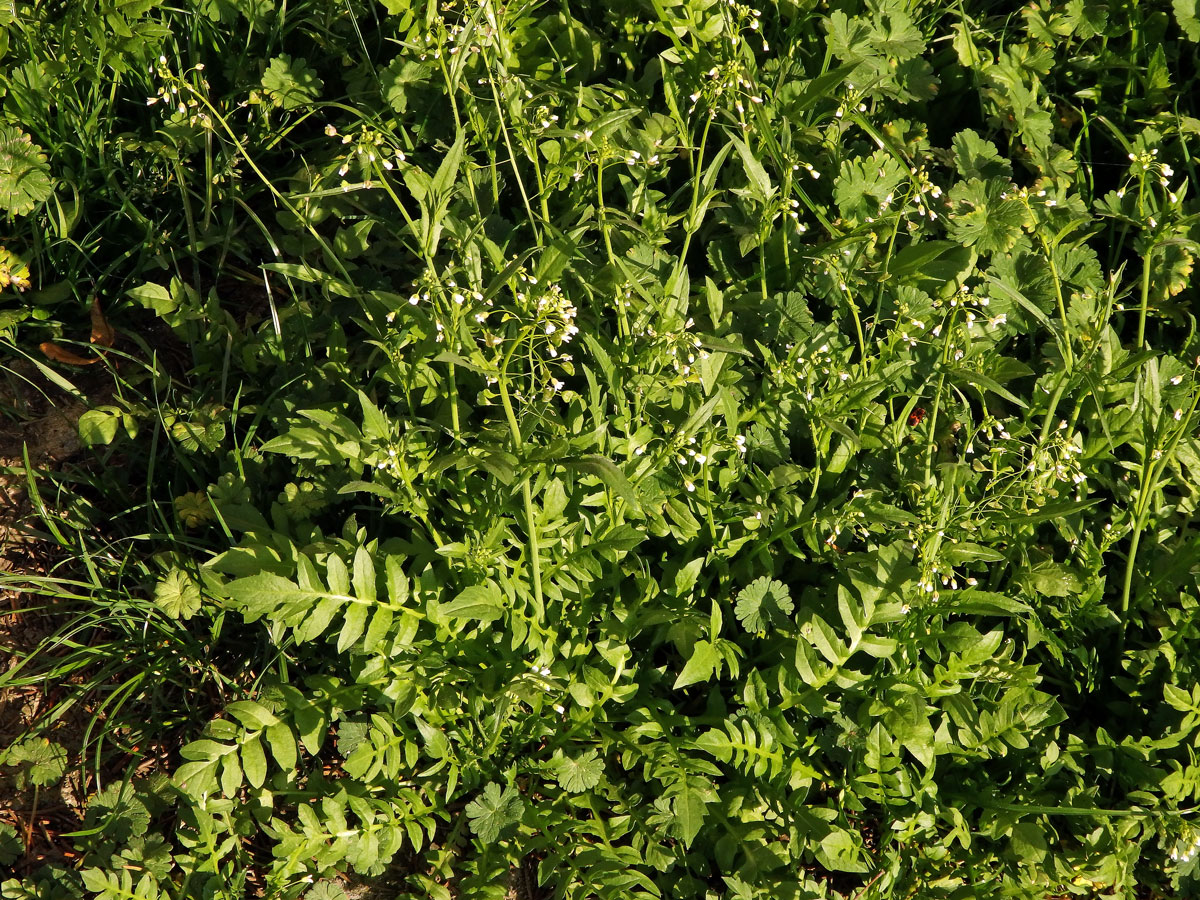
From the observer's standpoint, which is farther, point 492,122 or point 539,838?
point 492,122

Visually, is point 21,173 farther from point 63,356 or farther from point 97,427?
point 97,427

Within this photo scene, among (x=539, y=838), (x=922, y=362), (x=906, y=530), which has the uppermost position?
(x=922, y=362)

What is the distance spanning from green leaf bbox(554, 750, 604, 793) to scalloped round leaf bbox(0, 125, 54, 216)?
7.66 feet

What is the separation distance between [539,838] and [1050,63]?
9.64 ft

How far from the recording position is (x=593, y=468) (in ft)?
7.14

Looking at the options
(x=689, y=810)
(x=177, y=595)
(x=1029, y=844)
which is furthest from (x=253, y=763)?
(x=1029, y=844)

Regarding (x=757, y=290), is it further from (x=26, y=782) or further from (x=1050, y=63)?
(x=26, y=782)

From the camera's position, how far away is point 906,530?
2742 millimetres

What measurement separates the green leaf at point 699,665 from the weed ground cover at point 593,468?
0.03ft

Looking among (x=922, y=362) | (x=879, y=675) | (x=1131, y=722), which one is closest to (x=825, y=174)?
(x=922, y=362)

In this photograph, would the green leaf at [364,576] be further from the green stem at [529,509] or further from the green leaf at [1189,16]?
the green leaf at [1189,16]

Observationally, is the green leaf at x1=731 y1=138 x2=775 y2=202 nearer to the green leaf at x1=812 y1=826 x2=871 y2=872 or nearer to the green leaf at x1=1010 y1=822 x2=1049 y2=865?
the green leaf at x1=812 y1=826 x2=871 y2=872

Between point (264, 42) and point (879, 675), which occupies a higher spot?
point (264, 42)

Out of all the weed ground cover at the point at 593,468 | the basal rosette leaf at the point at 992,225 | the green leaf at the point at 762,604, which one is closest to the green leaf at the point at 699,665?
the weed ground cover at the point at 593,468
